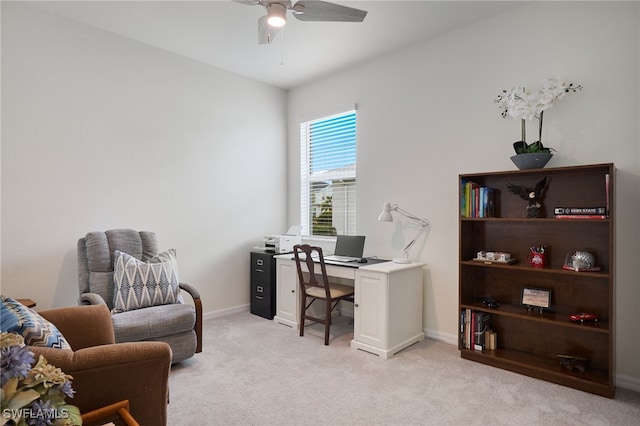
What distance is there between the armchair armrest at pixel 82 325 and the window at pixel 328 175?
2694 mm

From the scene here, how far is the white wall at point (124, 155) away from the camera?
2.86m

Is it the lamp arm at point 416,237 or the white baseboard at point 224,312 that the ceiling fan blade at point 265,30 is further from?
the white baseboard at point 224,312

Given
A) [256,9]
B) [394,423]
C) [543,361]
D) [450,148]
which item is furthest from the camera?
[450,148]

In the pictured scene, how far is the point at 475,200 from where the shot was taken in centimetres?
291

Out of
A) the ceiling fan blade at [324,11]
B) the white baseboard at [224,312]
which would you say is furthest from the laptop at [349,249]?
the ceiling fan blade at [324,11]

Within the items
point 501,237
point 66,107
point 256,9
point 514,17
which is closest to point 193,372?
point 66,107

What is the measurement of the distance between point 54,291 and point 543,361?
388cm

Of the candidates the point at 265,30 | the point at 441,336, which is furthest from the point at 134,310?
the point at 441,336

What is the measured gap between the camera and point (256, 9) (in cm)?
288

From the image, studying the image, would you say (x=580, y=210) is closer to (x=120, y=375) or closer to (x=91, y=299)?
(x=120, y=375)

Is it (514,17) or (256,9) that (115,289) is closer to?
(256,9)

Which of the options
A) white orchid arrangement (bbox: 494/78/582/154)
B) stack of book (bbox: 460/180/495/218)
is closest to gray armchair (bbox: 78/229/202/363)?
stack of book (bbox: 460/180/495/218)

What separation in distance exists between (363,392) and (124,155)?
2921mm

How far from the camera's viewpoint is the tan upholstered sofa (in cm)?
139
